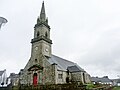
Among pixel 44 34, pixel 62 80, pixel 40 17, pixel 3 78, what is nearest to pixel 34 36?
pixel 44 34

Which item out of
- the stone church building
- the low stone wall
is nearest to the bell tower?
the stone church building

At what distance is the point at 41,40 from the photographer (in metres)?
36.7

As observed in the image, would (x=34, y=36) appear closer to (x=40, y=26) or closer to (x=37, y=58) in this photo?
(x=40, y=26)

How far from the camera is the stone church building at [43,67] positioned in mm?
34125

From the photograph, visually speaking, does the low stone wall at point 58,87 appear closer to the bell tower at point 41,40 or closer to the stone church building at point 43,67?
the stone church building at point 43,67

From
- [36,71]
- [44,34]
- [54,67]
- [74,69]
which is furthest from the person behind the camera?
[74,69]

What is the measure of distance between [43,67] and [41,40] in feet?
20.9

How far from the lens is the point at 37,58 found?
36.5 metres

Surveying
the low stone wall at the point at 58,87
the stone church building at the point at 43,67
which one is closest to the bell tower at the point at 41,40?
the stone church building at the point at 43,67

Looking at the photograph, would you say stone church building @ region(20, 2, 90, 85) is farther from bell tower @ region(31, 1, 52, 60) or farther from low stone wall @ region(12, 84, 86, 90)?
low stone wall @ region(12, 84, 86, 90)

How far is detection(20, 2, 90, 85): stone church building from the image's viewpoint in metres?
34.1

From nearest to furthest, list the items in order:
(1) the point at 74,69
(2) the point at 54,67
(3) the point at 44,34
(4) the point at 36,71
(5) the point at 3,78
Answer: (2) the point at 54,67, (4) the point at 36,71, (3) the point at 44,34, (1) the point at 74,69, (5) the point at 3,78

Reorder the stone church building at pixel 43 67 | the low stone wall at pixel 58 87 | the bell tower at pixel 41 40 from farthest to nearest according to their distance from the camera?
the bell tower at pixel 41 40 < the stone church building at pixel 43 67 < the low stone wall at pixel 58 87

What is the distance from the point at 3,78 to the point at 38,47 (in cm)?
3219
